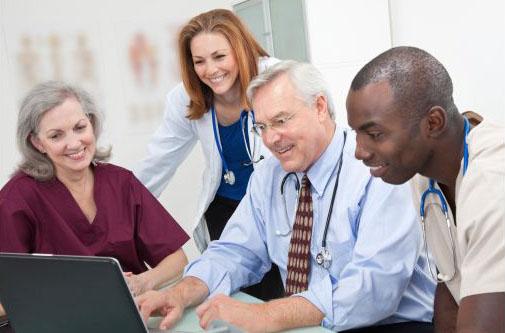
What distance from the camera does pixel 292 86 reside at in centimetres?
164

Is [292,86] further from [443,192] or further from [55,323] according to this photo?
[55,323]

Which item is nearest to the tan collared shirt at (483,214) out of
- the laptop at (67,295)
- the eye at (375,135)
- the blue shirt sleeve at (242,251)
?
the eye at (375,135)

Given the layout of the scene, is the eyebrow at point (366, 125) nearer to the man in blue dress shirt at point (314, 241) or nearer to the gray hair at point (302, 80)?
the man in blue dress shirt at point (314, 241)

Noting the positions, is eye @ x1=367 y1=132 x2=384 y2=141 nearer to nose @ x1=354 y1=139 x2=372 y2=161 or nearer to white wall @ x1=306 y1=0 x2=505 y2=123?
nose @ x1=354 y1=139 x2=372 y2=161

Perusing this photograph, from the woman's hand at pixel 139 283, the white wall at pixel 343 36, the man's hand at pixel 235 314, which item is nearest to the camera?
the man's hand at pixel 235 314

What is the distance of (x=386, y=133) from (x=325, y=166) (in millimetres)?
518

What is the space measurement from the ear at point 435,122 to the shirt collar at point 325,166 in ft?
1.78

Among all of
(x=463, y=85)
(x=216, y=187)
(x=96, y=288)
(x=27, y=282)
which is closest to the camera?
(x=96, y=288)

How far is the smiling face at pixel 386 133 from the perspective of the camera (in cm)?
111

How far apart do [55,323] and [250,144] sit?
1168 millimetres

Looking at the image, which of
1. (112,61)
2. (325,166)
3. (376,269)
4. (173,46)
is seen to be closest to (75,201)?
(325,166)

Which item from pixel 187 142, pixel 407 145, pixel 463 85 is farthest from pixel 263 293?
pixel 463 85

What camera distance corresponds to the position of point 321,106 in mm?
1668

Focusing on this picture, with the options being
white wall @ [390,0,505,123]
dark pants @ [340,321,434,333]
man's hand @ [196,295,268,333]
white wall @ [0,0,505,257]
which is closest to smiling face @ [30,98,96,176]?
man's hand @ [196,295,268,333]
